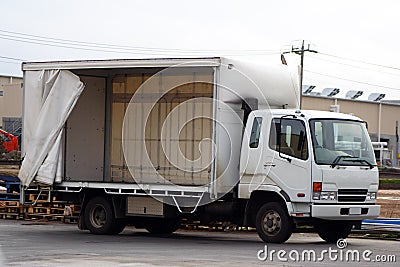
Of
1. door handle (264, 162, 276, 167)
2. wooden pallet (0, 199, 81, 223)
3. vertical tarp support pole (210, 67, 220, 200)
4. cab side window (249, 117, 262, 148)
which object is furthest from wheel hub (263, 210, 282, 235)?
wooden pallet (0, 199, 81, 223)

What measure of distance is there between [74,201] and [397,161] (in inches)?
2569

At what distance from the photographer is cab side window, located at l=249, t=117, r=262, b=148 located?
55.7ft

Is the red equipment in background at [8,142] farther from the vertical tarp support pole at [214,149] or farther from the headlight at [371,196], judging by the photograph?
the headlight at [371,196]

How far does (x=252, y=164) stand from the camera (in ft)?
55.8

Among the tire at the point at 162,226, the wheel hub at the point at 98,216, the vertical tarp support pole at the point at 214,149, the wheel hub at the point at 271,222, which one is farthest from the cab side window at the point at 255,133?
the wheel hub at the point at 98,216

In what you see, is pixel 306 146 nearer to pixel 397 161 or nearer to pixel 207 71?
pixel 207 71

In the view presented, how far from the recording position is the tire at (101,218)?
18.9 m

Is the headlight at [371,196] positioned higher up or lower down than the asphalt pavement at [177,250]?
higher up

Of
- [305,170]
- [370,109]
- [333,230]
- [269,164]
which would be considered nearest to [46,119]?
[269,164]

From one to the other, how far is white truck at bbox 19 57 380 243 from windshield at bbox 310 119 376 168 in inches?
1.0

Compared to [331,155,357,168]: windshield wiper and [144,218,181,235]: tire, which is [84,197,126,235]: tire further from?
[331,155,357,168]: windshield wiper

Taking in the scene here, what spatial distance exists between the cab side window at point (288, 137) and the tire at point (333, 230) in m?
1.97

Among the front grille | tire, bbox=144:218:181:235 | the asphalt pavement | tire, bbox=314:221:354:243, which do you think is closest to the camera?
the asphalt pavement

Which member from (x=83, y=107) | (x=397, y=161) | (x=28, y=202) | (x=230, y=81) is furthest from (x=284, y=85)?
(x=397, y=161)
